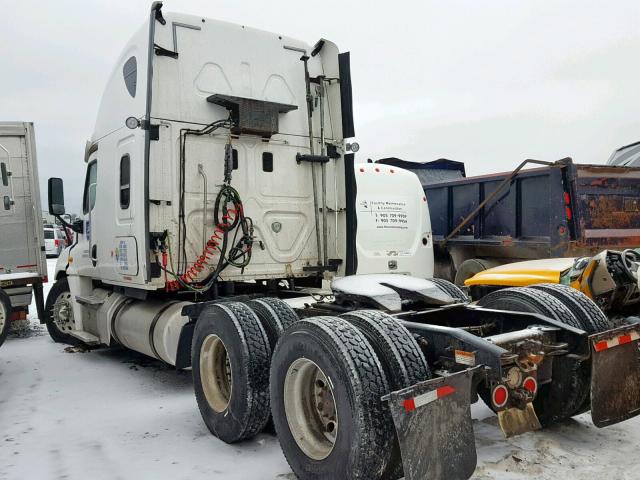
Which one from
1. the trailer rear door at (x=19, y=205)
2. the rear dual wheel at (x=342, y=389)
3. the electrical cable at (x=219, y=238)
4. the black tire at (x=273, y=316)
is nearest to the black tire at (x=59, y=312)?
the trailer rear door at (x=19, y=205)

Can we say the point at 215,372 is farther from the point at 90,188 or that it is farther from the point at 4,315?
the point at 90,188

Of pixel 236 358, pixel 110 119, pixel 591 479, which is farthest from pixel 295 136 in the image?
pixel 591 479

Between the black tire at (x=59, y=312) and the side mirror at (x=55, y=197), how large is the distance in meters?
1.14

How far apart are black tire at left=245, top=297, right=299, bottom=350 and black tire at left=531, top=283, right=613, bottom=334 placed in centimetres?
189

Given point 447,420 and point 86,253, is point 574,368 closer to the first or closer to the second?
point 447,420

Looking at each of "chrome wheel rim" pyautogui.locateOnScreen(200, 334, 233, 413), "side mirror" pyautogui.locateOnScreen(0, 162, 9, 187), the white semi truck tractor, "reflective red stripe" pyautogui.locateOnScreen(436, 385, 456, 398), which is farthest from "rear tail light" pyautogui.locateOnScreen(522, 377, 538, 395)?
"side mirror" pyautogui.locateOnScreen(0, 162, 9, 187)

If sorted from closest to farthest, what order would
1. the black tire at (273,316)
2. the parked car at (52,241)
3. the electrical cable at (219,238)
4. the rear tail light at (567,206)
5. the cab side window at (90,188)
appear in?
the black tire at (273,316)
the electrical cable at (219,238)
the cab side window at (90,188)
the rear tail light at (567,206)
the parked car at (52,241)

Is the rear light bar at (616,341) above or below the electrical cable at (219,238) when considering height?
below

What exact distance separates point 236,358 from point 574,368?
2.18 metres

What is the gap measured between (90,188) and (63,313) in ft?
6.43

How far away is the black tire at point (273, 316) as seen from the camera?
399cm

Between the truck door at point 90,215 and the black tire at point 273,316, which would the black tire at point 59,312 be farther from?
the black tire at point 273,316

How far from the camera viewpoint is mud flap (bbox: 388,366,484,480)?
2.61m

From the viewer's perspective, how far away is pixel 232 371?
3.94 metres
